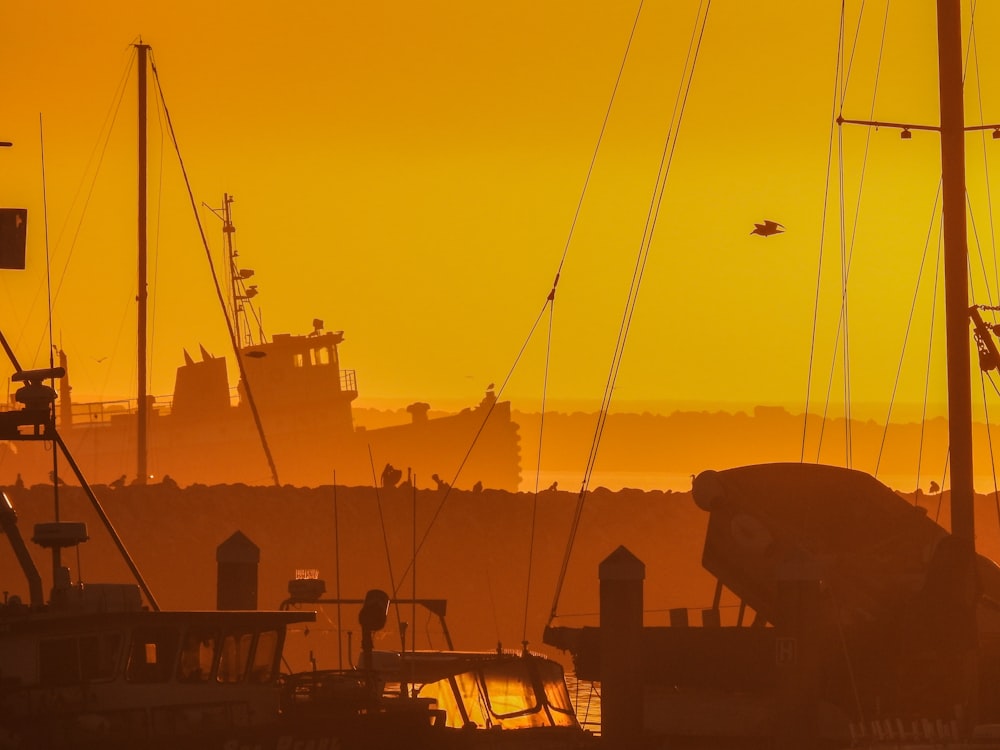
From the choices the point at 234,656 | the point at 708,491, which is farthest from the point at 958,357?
the point at 234,656

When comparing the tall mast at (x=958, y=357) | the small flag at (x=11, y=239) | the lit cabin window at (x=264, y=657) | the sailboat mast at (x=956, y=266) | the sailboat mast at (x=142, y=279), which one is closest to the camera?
the lit cabin window at (x=264, y=657)

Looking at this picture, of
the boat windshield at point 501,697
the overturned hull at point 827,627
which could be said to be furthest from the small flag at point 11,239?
the overturned hull at point 827,627

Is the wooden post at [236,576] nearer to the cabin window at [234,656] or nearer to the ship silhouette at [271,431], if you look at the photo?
the cabin window at [234,656]

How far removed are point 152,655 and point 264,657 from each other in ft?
5.36

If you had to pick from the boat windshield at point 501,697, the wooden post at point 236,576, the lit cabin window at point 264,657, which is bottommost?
the boat windshield at point 501,697

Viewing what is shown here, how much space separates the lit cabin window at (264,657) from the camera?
1035 inches

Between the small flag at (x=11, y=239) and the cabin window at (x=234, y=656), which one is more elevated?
the small flag at (x=11, y=239)

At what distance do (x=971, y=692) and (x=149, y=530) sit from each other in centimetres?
4917

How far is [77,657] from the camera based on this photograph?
25.0 metres

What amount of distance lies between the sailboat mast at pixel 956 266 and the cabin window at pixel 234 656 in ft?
36.9

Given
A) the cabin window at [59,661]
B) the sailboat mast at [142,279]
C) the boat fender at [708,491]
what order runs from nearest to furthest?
the cabin window at [59,661] → the boat fender at [708,491] → the sailboat mast at [142,279]

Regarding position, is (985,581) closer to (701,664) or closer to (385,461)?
(701,664)

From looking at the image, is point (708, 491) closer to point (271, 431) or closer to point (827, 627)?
point (827, 627)

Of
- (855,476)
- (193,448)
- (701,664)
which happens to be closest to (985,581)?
(855,476)
